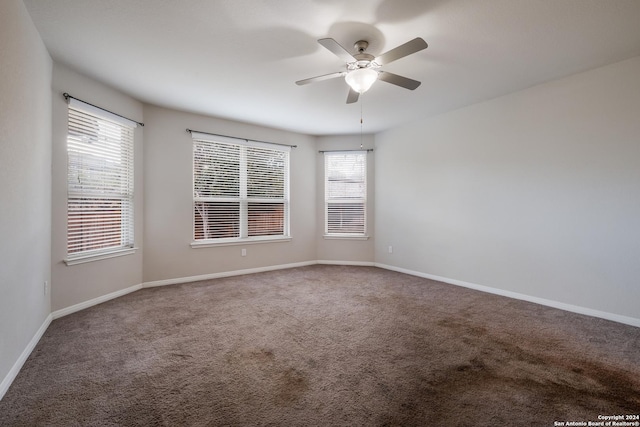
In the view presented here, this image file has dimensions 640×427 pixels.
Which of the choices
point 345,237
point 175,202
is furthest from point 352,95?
point 345,237

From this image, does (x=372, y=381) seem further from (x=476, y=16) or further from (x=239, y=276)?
(x=239, y=276)

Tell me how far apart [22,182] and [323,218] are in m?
4.30

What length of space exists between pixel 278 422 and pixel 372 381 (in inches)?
26.6

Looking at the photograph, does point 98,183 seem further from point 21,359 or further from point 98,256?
point 21,359

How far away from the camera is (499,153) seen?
382 cm

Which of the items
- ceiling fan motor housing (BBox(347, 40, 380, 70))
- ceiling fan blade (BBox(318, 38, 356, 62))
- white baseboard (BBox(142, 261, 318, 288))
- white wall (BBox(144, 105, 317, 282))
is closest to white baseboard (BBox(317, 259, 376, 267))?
white baseboard (BBox(142, 261, 318, 288))

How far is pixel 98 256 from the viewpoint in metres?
3.41

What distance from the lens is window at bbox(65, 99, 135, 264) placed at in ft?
10.4

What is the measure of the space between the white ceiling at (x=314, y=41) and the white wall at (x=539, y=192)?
38cm

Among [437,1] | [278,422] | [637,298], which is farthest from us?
[637,298]

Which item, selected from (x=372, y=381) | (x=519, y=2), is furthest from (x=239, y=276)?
(x=519, y=2)

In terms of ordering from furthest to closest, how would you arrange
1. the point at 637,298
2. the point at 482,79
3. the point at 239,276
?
the point at 239,276 → the point at 482,79 → the point at 637,298

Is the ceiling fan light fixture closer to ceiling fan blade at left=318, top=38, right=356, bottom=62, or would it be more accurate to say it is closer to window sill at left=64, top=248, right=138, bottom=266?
ceiling fan blade at left=318, top=38, right=356, bottom=62

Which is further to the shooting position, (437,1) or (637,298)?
(637,298)
